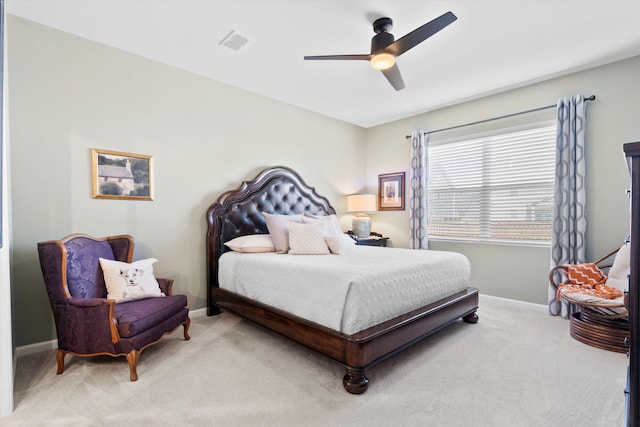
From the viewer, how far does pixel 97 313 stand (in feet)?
6.70

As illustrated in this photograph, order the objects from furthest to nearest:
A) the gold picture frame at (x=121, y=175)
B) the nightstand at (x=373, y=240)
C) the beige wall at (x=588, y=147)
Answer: the nightstand at (x=373, y=240)
the beige wall at (x=588, y=147)
the gold picture frame at (x=121, y=175)

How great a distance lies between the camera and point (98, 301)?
6.68 ft

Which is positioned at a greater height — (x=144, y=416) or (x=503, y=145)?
(x=503, y=145)

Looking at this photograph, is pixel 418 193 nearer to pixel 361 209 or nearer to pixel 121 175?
pixel 361 209

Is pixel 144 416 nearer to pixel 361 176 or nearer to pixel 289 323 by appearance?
pixel 289 323

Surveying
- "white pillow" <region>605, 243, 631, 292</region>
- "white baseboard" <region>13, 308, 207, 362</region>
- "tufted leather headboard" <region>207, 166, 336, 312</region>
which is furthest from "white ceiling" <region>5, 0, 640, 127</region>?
"white baseboard" <region>13, 308, 207, 362</region>

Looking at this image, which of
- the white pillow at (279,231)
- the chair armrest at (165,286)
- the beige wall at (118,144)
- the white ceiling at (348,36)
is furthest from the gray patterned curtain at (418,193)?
the chair armrest at (165,286)

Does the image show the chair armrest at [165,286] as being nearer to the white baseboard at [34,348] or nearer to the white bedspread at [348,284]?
the white bedspread at [348,284]

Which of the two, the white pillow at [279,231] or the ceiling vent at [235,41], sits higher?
the ceiling vent at [235,41]

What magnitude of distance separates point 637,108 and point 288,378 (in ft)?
13.6

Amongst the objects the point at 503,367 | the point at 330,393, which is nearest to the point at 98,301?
the point at 330,393

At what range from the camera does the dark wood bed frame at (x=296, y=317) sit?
1956mm

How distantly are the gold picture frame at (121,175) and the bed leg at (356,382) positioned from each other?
Answer: 2532 mm

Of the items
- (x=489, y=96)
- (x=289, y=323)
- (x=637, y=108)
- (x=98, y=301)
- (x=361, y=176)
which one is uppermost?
(x=489, y=96)
